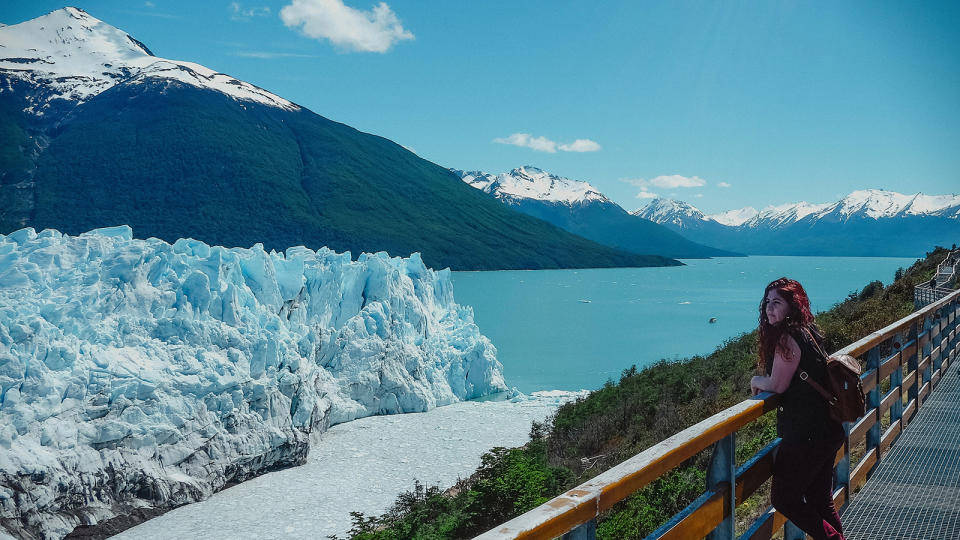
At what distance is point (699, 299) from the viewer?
222ft

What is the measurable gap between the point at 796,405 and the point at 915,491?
197 centimetres

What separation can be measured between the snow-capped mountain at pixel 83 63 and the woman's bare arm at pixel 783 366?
524ft

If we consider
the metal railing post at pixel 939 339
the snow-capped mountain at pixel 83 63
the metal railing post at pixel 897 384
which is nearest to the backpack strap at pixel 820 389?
the metal railing post at pixel 897 384

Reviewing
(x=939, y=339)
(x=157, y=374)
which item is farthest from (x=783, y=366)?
(x=157, y=374)

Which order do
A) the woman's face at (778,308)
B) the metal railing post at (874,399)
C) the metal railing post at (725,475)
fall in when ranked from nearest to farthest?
Result: the metal railing post at (725,475)
the woman's face at (778,308)
the metal railing post at (874,399)

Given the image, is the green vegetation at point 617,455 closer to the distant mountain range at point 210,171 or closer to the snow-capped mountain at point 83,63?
the distant mountain range at point 210,171

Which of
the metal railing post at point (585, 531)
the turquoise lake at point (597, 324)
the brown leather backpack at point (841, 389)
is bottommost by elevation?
the turquoise lake at point (597, 324)

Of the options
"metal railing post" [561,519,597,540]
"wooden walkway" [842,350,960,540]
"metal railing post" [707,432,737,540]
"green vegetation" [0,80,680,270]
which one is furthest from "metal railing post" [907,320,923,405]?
"green vegetation" [0,80,680,270]

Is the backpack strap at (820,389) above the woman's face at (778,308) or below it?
below

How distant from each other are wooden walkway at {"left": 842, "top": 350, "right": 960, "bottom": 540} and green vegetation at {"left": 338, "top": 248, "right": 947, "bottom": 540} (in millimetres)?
1029

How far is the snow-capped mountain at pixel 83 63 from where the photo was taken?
467ft

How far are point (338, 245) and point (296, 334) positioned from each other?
96.3 meters

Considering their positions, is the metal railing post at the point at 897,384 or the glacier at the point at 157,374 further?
the glacier at the point at 157,374

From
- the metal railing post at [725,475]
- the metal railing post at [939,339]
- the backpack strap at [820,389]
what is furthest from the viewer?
the metal railing post at [939,339]
